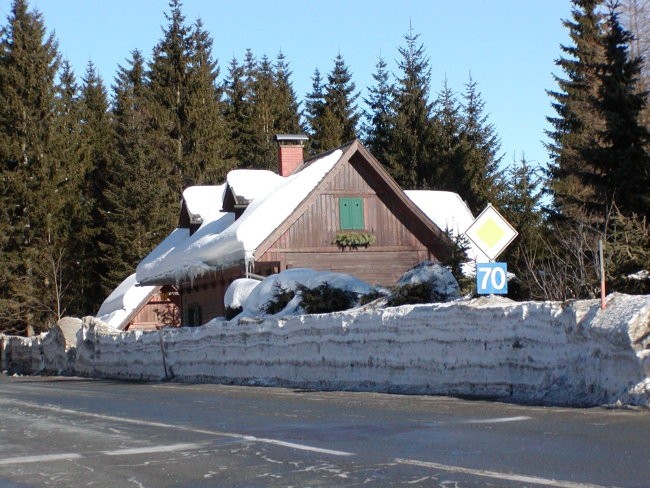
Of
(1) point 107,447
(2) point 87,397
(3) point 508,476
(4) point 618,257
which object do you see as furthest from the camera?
(2) point 87,397

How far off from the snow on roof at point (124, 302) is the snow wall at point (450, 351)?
78.9 ft

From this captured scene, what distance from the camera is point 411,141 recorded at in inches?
2447

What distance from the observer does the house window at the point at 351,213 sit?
36500mm

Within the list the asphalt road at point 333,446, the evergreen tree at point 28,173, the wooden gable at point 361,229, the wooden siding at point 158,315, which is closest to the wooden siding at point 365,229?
the wooden gable at point 361,229

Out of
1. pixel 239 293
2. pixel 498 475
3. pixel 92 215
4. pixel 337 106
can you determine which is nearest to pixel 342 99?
pixel 337 106

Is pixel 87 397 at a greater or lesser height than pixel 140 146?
lesser

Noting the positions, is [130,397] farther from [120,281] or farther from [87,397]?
[120,281]

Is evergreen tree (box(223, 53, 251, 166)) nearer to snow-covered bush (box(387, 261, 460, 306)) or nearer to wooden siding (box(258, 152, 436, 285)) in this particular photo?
wooden siding (box(258, 152, 436, 285))

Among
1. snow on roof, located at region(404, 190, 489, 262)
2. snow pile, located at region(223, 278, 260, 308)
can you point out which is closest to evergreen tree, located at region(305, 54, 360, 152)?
snow on roof, located at region(404, 190, 489, 262)

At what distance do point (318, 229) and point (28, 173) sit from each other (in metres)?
25.4

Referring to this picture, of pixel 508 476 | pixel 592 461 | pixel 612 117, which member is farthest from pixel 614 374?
pixel 612 117

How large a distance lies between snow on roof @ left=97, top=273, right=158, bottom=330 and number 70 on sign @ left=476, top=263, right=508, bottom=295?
120 feet

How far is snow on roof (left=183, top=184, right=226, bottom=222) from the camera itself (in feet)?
140

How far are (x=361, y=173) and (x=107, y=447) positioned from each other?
27.1 metres
